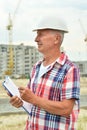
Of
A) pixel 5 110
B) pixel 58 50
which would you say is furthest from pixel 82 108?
pixel 58 50

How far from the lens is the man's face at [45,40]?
3924 mm

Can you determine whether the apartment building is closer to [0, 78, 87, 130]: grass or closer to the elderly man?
[0, 78, 87, 130]: grass

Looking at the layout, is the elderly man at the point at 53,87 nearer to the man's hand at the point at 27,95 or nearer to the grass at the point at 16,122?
the man's hand at the point at 27,95

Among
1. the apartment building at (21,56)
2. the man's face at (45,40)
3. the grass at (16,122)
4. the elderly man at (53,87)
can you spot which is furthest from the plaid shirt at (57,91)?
the apartment building at (21,56)

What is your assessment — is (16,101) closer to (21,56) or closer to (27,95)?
(27,95)

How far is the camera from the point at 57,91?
383 cm

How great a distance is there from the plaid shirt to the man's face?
5.2 inches

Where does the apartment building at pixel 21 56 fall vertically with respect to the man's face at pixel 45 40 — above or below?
below

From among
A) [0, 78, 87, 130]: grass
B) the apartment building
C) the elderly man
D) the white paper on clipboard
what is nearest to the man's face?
the elderly man

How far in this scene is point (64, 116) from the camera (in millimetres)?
3805

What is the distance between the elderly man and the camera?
12.3 feet

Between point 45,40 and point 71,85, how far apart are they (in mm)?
436

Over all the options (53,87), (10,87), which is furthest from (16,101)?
Result: (53,87)

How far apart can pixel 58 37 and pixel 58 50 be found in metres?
0.11
